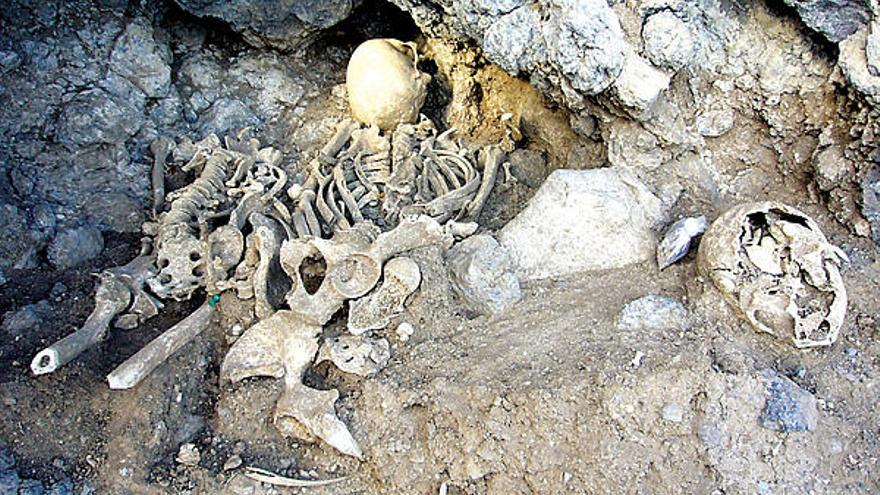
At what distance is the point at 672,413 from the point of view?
2682 mm

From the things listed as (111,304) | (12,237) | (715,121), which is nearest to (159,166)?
(12,237)

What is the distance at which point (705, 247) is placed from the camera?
9.84 ft

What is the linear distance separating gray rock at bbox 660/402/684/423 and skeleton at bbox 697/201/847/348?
52cm

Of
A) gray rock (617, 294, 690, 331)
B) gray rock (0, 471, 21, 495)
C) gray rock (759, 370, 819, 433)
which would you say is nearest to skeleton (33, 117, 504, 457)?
gray rock (0, 471, 21, 495)

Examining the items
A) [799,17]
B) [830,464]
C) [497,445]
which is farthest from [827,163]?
[497,445]

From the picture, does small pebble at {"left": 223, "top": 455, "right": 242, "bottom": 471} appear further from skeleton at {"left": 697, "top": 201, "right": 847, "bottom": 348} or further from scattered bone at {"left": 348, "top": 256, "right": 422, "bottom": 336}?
skeleton at {"left": 697, "top": 201, "right": 847, "bottom": 348}

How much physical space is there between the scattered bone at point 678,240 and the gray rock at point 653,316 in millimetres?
237

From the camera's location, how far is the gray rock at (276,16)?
437cm

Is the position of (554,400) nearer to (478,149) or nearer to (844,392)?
(844,392)

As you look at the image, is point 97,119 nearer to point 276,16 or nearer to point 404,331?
point 276,16

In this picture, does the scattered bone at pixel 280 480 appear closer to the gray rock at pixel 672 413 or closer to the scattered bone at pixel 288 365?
the scattered bone at pixel 288 365

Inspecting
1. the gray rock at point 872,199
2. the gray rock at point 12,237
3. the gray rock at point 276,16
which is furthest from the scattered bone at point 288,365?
the gray rock at point 872,199

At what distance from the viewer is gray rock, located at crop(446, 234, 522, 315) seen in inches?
127

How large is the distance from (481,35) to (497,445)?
2022mm
